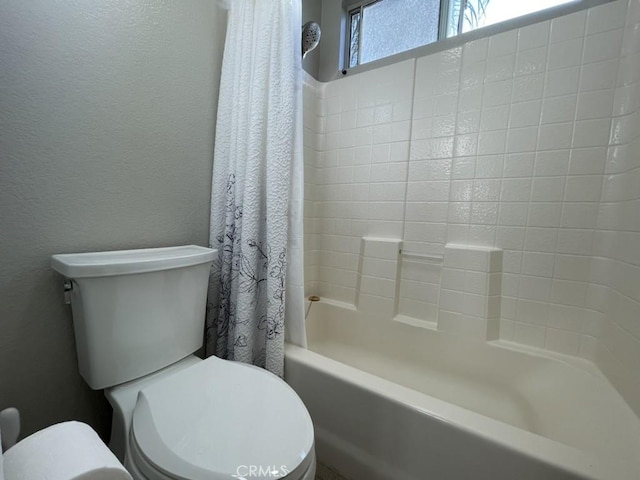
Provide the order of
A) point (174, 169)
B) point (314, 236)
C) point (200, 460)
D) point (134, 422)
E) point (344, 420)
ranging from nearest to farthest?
point (200, 460)
point (134, 422)
point (344, 420)
point (174, 169)
point (314, 236)

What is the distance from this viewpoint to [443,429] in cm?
74

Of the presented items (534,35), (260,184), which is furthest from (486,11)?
(260,184)

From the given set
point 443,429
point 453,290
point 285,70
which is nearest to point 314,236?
point 453,290

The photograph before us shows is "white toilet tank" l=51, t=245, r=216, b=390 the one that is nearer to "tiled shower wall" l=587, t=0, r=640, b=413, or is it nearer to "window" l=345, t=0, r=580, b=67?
"tiled shower wall" l=587, t=0, r=640, b=413

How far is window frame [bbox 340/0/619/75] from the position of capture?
110 centimetres

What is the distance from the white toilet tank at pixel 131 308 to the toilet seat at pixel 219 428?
5.2 inches

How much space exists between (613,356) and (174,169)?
1707mm

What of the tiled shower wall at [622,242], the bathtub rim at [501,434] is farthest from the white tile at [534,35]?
the bathtub rim at [501,434]

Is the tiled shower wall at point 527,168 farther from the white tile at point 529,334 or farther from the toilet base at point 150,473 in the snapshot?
the toilet base at point 150,473

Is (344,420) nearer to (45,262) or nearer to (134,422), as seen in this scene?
(134,422)

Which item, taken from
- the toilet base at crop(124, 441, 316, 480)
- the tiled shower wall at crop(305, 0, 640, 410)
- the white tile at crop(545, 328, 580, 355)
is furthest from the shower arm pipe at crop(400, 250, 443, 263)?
the toilet base at crop(124, 441, 316, 480)

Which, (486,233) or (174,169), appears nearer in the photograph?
(174,169)

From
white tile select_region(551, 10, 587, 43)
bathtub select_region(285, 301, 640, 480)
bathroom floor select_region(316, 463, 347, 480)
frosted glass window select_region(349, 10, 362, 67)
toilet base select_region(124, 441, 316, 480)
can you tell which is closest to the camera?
toilet base select_region(124, 441, 316, 480)

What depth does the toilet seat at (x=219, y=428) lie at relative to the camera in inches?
20.7
